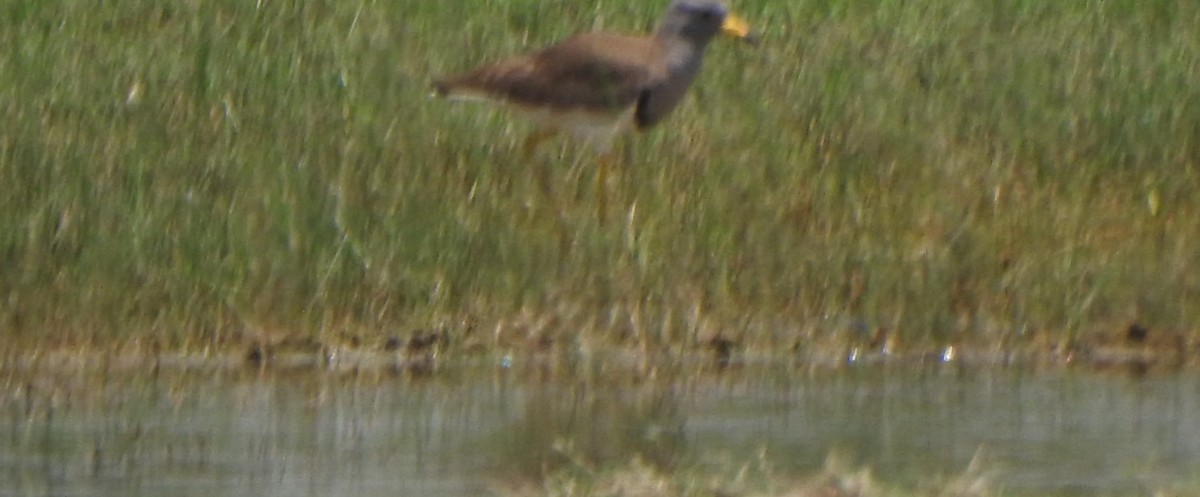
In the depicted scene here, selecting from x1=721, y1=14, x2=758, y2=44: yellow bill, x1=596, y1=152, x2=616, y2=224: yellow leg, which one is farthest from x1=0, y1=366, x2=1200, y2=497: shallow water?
x1=721, y1=14, x2=758, y2=44: yellow bill

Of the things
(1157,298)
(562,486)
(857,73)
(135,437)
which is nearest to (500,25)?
(857,73)

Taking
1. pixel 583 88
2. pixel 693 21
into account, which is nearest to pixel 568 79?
pixel 583 88

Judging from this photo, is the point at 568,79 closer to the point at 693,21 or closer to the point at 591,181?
the point at 591,181

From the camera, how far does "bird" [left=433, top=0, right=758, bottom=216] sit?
11.3 meters

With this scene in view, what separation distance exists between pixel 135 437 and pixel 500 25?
536 centimetres

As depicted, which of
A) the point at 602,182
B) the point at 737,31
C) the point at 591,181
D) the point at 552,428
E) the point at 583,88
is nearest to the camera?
the point at 552,428

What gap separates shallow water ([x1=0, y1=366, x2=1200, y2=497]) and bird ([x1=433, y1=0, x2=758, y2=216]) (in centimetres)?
240

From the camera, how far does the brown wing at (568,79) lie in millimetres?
11367

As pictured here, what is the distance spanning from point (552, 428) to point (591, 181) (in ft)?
10.1

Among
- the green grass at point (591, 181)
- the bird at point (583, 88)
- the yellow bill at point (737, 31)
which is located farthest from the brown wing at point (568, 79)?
the yellow bill at point (737, 31)

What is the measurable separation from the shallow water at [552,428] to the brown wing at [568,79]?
2.45 meters

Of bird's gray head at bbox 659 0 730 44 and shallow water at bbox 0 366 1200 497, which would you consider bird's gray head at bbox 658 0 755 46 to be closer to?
bird's gray head at bbox 659 0 730 44

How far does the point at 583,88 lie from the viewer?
37.4 feet

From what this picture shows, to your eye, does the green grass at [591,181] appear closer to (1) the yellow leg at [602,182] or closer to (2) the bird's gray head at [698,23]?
(1) the yellow leg at [602,182]
